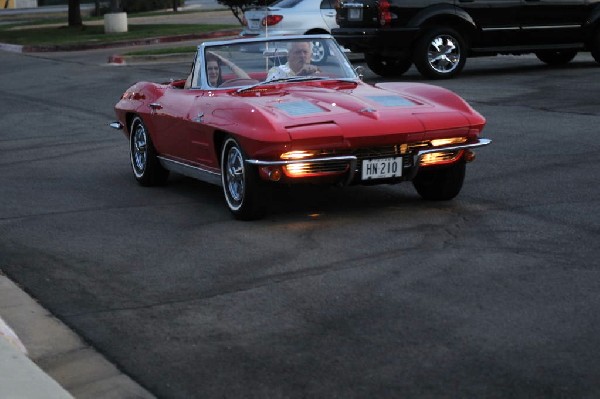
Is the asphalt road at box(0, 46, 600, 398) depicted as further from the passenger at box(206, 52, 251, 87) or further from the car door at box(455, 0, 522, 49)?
the car door at box(455, 0, 522, 49)

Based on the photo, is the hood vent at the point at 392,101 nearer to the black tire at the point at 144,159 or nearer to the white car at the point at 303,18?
the black tire at the point at 144,159

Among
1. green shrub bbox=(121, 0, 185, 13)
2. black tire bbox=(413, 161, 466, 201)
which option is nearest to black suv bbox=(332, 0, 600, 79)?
black tire bbox=(413, 161, 466, 201)

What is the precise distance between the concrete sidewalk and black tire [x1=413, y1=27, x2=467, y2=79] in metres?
13.6

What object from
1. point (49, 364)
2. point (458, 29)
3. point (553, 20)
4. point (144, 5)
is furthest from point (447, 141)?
point (144, 5)

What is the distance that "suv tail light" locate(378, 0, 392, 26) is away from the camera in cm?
2008

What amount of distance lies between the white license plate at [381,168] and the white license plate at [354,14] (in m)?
11.6

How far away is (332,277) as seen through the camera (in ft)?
24.7

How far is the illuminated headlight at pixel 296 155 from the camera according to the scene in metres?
8.88

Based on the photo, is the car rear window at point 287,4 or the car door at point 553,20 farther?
the car rear window at point 287,4

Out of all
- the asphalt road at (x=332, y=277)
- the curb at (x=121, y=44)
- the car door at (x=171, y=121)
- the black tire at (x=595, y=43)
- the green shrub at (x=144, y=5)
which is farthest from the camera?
the green shrub at (x=144, y=5)

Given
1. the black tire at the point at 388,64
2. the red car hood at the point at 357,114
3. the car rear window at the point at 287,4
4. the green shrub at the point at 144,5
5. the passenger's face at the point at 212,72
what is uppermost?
the passenger's face at the point at 212,72

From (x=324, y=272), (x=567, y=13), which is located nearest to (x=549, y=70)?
(x=567, y=13)

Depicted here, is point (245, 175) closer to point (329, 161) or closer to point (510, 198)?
point (329, 161)

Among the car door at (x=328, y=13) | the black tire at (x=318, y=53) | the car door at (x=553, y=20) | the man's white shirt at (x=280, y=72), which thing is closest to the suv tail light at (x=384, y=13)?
the car door at (x=553, y=20)
